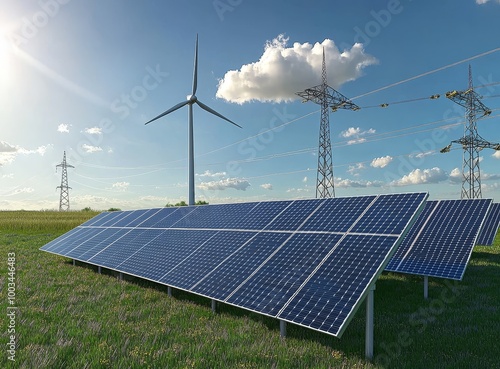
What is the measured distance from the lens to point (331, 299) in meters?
7.86

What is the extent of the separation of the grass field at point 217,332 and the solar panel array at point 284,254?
2.64 ft

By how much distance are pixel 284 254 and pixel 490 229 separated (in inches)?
681

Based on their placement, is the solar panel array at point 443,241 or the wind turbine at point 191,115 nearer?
the solar panel array at point 443,241

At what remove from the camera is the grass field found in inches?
302

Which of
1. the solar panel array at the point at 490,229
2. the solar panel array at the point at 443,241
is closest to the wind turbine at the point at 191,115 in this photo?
the solar panel array at the point at 443,241

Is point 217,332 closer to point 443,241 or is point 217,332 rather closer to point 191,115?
point 443,241

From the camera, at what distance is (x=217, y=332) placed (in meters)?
9.16

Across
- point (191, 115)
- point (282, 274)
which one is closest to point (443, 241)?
point (282, 274)

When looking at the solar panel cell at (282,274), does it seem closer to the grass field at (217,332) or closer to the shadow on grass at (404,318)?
the grass field at (217,332)

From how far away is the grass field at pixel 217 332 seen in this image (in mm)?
7660

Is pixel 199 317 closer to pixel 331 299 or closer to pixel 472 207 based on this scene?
pixel 331 299

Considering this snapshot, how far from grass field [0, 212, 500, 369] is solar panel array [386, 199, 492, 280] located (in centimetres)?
100

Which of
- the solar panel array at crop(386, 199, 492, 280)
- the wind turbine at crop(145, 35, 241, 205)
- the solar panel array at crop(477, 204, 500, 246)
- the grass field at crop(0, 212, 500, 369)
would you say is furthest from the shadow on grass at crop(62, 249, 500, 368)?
the wind turbine at crop(145, 35, 241, 205)

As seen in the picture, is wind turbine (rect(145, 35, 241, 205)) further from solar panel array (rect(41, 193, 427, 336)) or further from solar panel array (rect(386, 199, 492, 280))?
solar panel array (rect(386, 199, 492, 280))
